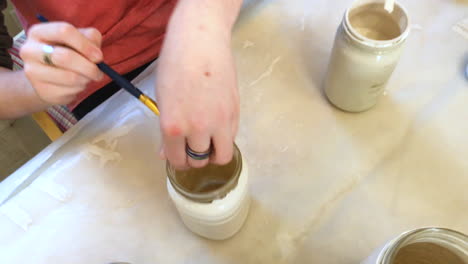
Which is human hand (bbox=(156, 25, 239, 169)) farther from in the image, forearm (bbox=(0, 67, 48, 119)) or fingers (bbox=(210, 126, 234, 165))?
forearm (bbox=(0, 67, 48, 119))

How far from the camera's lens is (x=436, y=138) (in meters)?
0.49

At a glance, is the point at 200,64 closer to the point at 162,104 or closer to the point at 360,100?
the point at 162,104

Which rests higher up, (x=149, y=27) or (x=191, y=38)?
(x=191, y=38)

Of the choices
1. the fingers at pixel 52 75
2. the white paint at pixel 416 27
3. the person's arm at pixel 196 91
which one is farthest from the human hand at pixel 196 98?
the white paint at pixel 416 27

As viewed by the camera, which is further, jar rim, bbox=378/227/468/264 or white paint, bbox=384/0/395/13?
white paint, bbox=384/0/395/13

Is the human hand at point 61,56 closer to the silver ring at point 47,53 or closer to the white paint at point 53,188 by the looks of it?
the silver ring at point 47,53

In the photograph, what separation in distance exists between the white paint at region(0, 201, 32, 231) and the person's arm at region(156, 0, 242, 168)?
0.22m

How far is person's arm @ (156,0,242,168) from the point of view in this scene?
0.34m

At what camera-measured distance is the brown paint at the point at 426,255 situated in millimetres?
324

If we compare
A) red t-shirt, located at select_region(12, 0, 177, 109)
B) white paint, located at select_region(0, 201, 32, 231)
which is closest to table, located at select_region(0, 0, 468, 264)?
white paint, located at select_region(0, 201, 32, 231)

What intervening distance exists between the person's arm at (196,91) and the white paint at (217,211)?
0.04 meters

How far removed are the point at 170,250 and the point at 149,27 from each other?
38cm

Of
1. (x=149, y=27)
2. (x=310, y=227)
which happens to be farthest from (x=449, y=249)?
(x=149, y=27)

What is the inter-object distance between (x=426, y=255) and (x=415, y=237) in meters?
0.04
